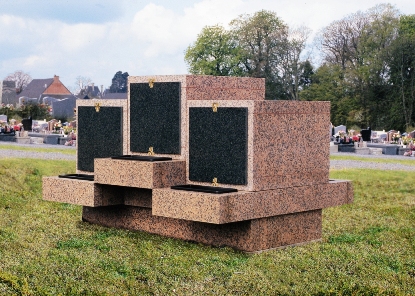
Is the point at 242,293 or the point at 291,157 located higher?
the point at 291,157

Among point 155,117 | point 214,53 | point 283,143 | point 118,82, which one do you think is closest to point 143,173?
point 155,117

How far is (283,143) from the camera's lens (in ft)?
32.8

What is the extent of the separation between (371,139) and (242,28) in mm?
24721

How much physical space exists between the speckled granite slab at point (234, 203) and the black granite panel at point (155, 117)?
1076mm

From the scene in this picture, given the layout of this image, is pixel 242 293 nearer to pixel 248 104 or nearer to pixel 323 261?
pixel 323 261

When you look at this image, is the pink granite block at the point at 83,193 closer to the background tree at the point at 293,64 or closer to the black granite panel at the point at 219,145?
the black granite panel at the point at 219,145

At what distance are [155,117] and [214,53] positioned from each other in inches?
2302

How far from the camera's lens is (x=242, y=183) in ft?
31.7

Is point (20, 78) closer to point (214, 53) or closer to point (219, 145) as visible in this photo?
point (214, 53)

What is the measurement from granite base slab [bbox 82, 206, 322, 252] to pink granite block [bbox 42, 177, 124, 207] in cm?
41

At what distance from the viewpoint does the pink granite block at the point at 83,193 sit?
11.0m

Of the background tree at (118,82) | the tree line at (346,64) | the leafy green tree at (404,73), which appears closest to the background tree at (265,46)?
the tree line at (346,64)

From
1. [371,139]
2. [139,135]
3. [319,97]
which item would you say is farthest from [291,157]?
[319,97]

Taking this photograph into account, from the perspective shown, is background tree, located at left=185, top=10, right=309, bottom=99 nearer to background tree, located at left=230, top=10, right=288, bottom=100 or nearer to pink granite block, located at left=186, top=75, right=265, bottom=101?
background tree, located at left=230, top=10, right=288, bottom=100
